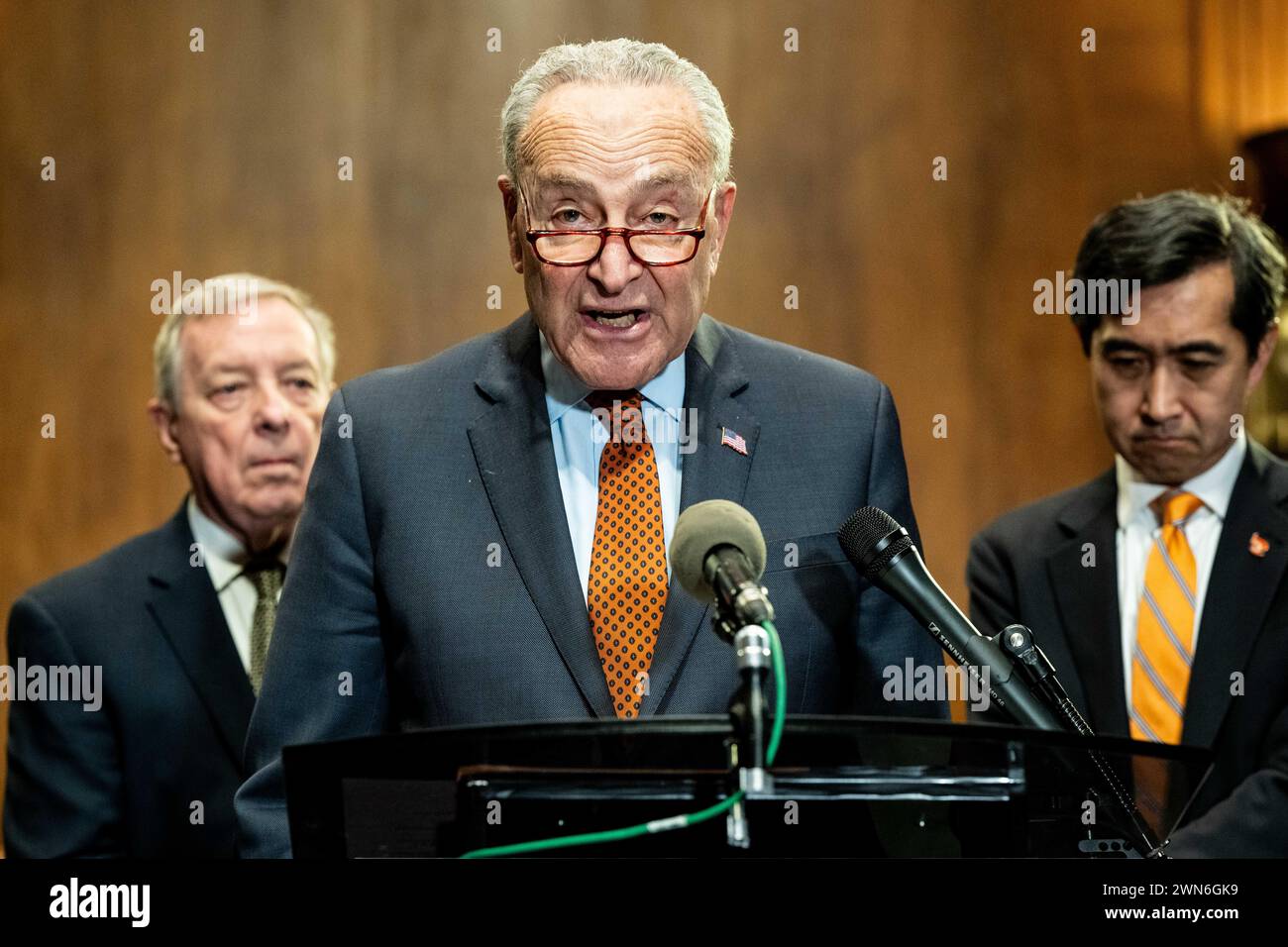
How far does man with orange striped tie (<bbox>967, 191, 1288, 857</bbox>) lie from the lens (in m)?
2.38

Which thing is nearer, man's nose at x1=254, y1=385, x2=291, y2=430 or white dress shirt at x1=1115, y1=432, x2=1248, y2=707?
white dress shirt at x1=1115, y1=432, x2=1248, y2=707

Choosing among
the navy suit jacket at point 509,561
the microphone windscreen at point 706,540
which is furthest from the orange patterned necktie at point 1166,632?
the microphone windscreen at point 706,540

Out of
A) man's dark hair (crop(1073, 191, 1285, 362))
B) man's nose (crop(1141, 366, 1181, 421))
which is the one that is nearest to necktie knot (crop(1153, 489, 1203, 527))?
man's nose (crop(1141, 366, 1181, 421))

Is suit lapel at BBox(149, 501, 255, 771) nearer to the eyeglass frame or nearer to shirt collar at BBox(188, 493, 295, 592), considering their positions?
shirt collar at BBox(188, 493, 295, 592)

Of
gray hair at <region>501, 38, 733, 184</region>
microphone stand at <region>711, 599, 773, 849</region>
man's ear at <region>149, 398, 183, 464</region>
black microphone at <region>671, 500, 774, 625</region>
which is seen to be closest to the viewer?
microphone stand at <region>711, 599, 773, 849</region>

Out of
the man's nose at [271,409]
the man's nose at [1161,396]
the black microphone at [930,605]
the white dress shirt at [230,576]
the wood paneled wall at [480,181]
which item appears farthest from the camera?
the wood paneled wall at [480,181]

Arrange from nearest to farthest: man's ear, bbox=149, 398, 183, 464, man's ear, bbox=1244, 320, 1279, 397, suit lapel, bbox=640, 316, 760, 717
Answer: suit lapel, bbox=640, 316, 760, 717 → man's ear, bbox=1244, 320, 1279, 397 → man's ear, bbox=149, 398, 183, 464

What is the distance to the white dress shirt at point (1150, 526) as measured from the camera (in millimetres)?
2480

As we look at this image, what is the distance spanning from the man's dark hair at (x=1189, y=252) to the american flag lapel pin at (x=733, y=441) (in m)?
0.95

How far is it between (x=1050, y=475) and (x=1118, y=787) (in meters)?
2.55

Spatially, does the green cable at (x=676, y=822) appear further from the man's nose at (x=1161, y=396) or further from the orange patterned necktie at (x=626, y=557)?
the man's nose at (x=1161, y=396)

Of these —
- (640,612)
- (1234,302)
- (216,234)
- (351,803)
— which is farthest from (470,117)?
(351,803)

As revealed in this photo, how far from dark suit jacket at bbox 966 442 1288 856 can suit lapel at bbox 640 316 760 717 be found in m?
0.80
